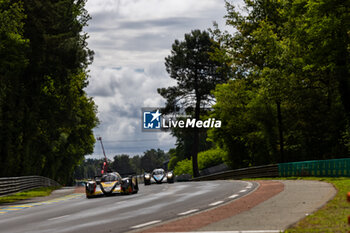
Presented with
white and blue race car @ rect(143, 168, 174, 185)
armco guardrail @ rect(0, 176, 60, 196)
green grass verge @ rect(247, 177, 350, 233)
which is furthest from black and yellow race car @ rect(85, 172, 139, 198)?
white and blue race car @ rect(143, 168, 174, 185)

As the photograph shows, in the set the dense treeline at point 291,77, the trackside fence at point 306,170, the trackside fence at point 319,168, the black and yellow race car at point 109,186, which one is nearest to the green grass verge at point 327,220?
the black and yellow race car at point 109,186

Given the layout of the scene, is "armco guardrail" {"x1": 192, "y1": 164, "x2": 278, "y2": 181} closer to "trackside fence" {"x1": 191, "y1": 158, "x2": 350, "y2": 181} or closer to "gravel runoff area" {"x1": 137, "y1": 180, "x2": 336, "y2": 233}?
"trackside fence" {"x1": 191, "y1": 158, "x2": 350, "y2": 181}

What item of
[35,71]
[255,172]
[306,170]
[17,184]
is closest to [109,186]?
[306,170]

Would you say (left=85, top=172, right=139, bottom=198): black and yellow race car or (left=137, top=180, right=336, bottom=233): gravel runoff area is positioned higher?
(left=85, top=172, right=139, bottom=198): black and yellow race car

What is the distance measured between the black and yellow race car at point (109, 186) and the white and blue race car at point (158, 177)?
17.0m

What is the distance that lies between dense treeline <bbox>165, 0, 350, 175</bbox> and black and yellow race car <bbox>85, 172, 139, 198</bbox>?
1301cm

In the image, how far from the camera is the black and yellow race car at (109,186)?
2367 cm

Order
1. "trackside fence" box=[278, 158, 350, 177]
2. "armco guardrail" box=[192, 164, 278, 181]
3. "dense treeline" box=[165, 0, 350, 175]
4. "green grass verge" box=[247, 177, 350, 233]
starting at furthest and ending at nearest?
"armco guardrail" box=[192, 164, 278, 181], "dense treeline" box=[165, 0, 350, 175], "trackside fence" box=[278, 158, 350, 177], "green grass verge" box=[247, 177, 350, 233]

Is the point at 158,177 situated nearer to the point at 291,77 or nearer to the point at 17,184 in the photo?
the point at 17,184

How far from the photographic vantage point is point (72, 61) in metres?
39.3

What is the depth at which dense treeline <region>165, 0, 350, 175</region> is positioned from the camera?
29484mm

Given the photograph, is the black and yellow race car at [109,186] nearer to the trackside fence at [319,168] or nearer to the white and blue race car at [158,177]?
the trackside fence at [319,168]

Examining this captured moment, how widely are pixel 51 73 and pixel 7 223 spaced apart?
1078 inches

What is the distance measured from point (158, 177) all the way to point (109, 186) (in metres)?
18.4
